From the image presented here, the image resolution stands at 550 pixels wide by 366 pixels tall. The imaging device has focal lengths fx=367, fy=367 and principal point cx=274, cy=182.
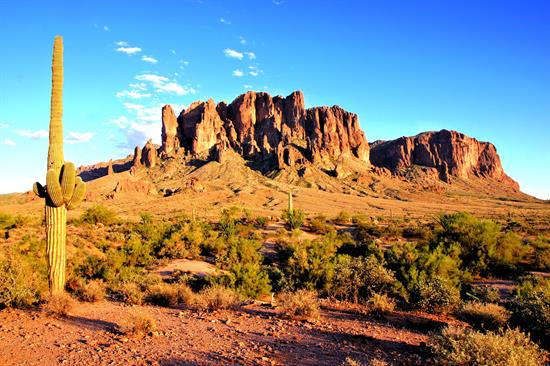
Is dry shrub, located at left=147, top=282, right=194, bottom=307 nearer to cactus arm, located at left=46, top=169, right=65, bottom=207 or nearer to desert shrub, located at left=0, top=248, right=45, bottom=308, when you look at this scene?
desert shrub, located at left=0, top=248, right=45, bottom=308

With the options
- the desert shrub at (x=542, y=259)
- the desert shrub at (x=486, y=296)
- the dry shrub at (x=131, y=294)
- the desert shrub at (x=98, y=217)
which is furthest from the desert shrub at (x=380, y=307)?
the desert shrub at (x=98, y=217)

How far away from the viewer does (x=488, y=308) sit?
8.25 meters

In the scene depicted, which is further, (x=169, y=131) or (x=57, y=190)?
(x=169, y=131)

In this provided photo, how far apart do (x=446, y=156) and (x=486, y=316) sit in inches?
5819

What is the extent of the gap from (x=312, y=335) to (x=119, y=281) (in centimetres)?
826

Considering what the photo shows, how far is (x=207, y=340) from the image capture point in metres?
7.11

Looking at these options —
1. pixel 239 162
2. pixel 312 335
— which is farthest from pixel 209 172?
pixel 312 335

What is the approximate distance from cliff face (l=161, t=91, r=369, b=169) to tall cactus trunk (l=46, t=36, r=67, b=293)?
99.6m

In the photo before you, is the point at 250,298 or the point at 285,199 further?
the point at 285,199

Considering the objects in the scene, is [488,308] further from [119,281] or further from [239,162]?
[239,162]

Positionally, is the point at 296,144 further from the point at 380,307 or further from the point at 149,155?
the point at 380,307

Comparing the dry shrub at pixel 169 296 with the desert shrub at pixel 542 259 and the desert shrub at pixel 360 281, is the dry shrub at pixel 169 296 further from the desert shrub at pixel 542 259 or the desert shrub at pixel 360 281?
the desert shrub at pixel 542 259

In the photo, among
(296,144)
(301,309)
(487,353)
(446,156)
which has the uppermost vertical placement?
(296,144)

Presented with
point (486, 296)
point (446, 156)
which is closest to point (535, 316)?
point (486, 296)
